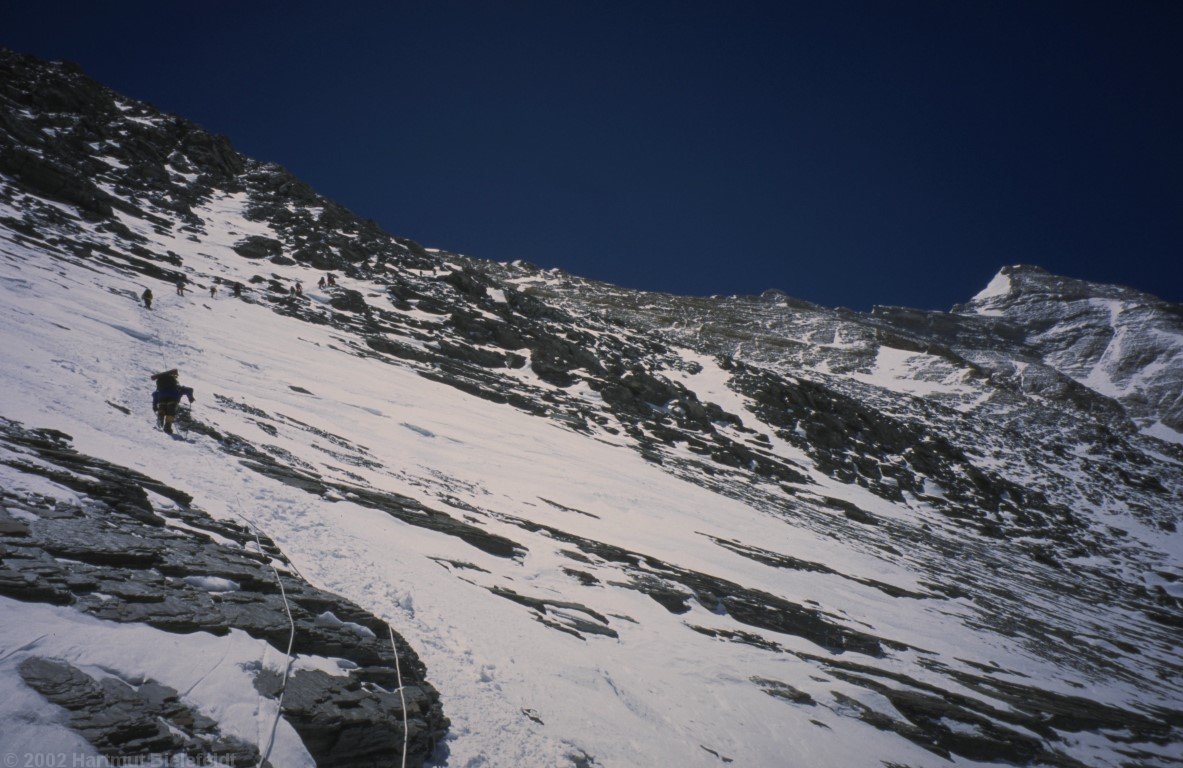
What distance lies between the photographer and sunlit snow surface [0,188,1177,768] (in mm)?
5438

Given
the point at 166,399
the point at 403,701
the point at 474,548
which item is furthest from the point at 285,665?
the point at 166,399

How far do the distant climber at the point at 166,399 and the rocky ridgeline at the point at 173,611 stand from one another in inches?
139

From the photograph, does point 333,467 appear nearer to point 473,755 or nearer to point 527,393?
point 473,755

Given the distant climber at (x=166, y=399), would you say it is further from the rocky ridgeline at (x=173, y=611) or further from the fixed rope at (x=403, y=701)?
the fixed rope at (x=403, y=701)

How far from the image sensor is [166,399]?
9695mm

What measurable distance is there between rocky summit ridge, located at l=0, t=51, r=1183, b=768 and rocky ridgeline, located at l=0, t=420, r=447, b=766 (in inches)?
1.0

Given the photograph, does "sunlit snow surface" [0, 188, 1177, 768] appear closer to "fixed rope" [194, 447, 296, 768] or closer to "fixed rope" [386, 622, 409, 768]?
"fixed rope" [194, 447, 296, 768]

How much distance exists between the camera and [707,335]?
291 ft

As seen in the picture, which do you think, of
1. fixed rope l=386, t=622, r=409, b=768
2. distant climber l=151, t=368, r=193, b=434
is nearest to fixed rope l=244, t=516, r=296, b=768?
fixed rope l=386, t=622, r=409, b=768

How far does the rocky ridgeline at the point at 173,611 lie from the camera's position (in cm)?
304

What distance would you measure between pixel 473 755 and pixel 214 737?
7.73 feet

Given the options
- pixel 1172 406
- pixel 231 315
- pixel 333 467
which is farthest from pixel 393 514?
pixel 1172 406

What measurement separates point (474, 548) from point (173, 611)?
21.1 feet

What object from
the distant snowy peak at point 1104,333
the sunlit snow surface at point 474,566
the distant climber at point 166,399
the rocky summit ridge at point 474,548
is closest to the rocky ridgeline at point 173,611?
the rocky summit ridge at point 474,548
